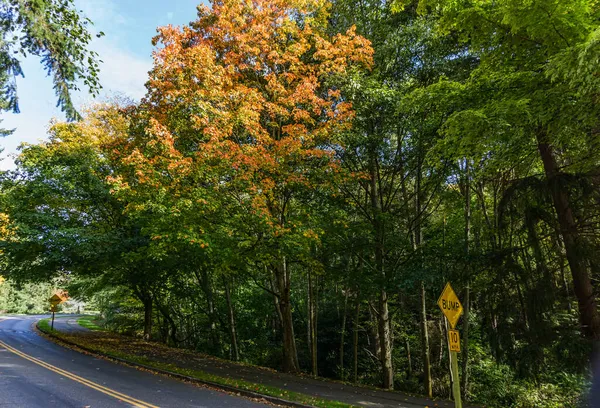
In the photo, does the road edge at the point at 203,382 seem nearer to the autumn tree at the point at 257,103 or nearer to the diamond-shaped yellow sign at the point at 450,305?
the autumn tree at the point at 257,103

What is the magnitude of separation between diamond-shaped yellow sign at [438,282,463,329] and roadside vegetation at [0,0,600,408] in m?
2.55

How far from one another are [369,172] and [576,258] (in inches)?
303

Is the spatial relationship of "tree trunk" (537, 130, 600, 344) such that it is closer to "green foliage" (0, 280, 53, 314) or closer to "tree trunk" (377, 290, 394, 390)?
"tree trunk" (377, 290, 394, 390)

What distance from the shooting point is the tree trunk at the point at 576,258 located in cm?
726

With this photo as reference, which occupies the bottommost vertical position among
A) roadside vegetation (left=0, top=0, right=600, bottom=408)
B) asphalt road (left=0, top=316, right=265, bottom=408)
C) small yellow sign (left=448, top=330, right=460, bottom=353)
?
asphalt road (left=0, top=316, right=265, bottom=408)

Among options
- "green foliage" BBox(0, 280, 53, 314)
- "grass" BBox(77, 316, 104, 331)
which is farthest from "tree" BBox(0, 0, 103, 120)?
"green foliage" BBox(0, 280, 53, 314)

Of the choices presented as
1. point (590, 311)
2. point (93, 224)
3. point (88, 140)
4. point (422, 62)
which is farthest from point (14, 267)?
point (590, 311)

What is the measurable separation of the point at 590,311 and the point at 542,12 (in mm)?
5775

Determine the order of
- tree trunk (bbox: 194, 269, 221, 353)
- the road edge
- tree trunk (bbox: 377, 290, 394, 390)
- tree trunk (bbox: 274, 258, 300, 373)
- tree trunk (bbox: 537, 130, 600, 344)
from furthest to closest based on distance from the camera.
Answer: tree trunk (bbox: 194, 269, 221, 353), tree trunk (bbox: 274, 258, 300, 373), tree trunk (bbox: 377, 290, 394, 390), the road edge, tree trunk (bbox: 537, 130, 600, 344)

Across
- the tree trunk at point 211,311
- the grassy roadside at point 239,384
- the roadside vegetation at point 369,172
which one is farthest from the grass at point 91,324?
the grassy roadside at point 239,384

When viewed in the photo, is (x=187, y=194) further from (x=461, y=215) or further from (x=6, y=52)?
(x=461, y=215)

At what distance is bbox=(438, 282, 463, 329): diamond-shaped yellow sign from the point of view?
608 centimetres

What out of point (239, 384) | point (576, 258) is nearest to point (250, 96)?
point (239, 384)

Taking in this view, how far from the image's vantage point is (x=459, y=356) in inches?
654
